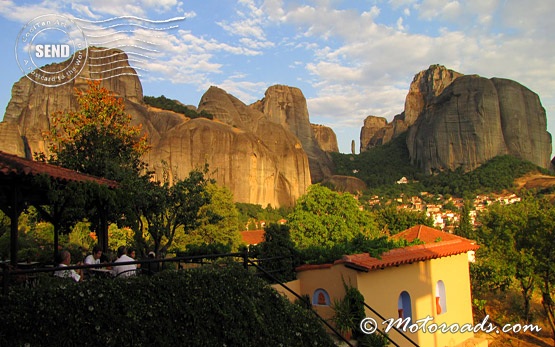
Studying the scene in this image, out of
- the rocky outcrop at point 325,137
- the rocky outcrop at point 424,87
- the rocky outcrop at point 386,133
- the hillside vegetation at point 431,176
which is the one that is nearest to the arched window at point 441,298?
the hillside vegetation at point 431,176

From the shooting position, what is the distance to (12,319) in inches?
198

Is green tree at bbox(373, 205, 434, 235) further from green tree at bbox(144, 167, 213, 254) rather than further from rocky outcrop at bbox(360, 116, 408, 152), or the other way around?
rocky outcrop at bbox(360, 116, 408, 152)

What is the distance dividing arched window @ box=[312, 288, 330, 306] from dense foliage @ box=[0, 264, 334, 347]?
368 centimetres

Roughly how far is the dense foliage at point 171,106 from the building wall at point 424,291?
6176cm

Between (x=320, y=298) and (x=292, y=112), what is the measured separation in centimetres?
11030

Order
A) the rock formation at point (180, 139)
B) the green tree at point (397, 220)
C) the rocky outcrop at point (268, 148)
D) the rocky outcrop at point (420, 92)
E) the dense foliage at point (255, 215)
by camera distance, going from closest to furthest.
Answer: the green tree at point (397, 220) → the rock formation at point (180, 139) → the dense foliage at point (255, 215) → the rocky outcrop at point (268, 148) → the rocky outcrop at point (420, 92)

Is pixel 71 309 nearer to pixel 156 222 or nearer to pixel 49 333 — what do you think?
pixel 49 333

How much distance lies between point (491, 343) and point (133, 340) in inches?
740

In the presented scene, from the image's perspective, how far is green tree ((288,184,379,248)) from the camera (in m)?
29.3

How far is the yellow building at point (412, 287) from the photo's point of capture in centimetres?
1179

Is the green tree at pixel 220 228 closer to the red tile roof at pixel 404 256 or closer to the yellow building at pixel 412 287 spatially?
the yellow building at pixel 412 287

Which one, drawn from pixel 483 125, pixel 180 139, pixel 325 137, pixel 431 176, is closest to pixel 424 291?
pixel 180 139

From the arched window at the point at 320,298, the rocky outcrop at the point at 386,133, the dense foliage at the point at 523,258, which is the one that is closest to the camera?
the arched window at the point at 320,298

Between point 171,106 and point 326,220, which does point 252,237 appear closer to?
point 326,220
